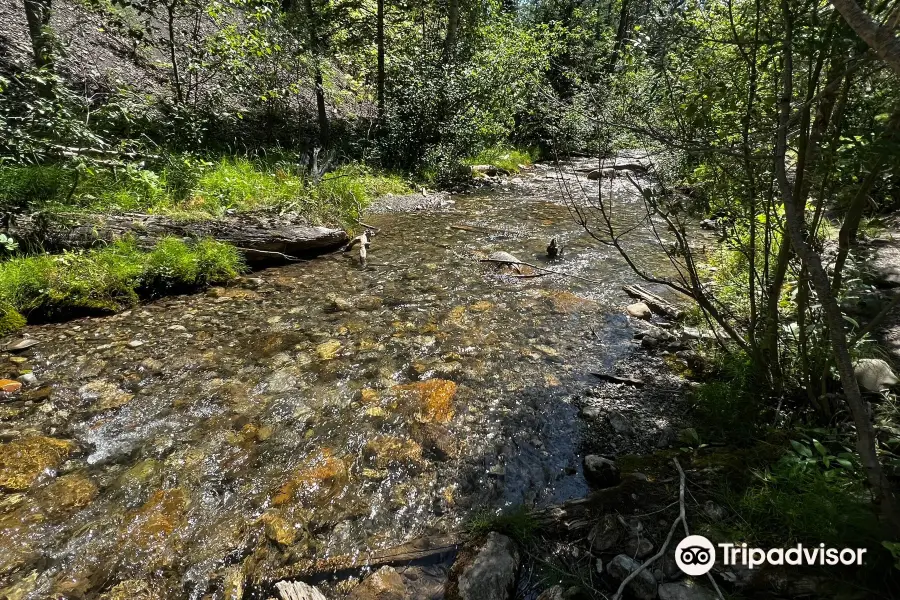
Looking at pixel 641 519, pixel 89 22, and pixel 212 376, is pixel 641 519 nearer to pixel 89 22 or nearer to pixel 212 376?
pixel 212 376

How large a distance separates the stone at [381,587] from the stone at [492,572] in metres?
0.32

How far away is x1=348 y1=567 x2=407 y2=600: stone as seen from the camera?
221 centimetres

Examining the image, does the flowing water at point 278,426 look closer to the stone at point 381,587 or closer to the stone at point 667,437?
the stone at point 381,587

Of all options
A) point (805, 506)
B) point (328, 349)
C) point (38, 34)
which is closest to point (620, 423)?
point (805, 506)

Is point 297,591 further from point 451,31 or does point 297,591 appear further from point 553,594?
point 451,31

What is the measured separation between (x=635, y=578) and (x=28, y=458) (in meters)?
3.75

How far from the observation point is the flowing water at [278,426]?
2480 mm

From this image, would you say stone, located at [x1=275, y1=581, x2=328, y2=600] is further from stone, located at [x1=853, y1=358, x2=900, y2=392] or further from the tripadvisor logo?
stone, located at [x1=853, y1=358, x2=900, y2=392]

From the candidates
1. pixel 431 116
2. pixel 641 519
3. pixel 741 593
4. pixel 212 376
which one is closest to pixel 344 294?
pixel 212 376

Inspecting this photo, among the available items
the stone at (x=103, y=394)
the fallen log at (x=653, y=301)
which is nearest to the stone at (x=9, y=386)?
the stone at (x=103, y=394)

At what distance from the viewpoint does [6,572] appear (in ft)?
7.44

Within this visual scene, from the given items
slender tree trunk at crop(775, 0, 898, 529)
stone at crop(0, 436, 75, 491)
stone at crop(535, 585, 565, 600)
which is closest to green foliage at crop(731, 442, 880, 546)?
slender tree trunk at crop(775, 0, 898, 529)

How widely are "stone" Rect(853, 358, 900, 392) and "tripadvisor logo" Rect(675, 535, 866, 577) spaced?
4.15ft

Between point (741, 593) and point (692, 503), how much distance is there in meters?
0.51
